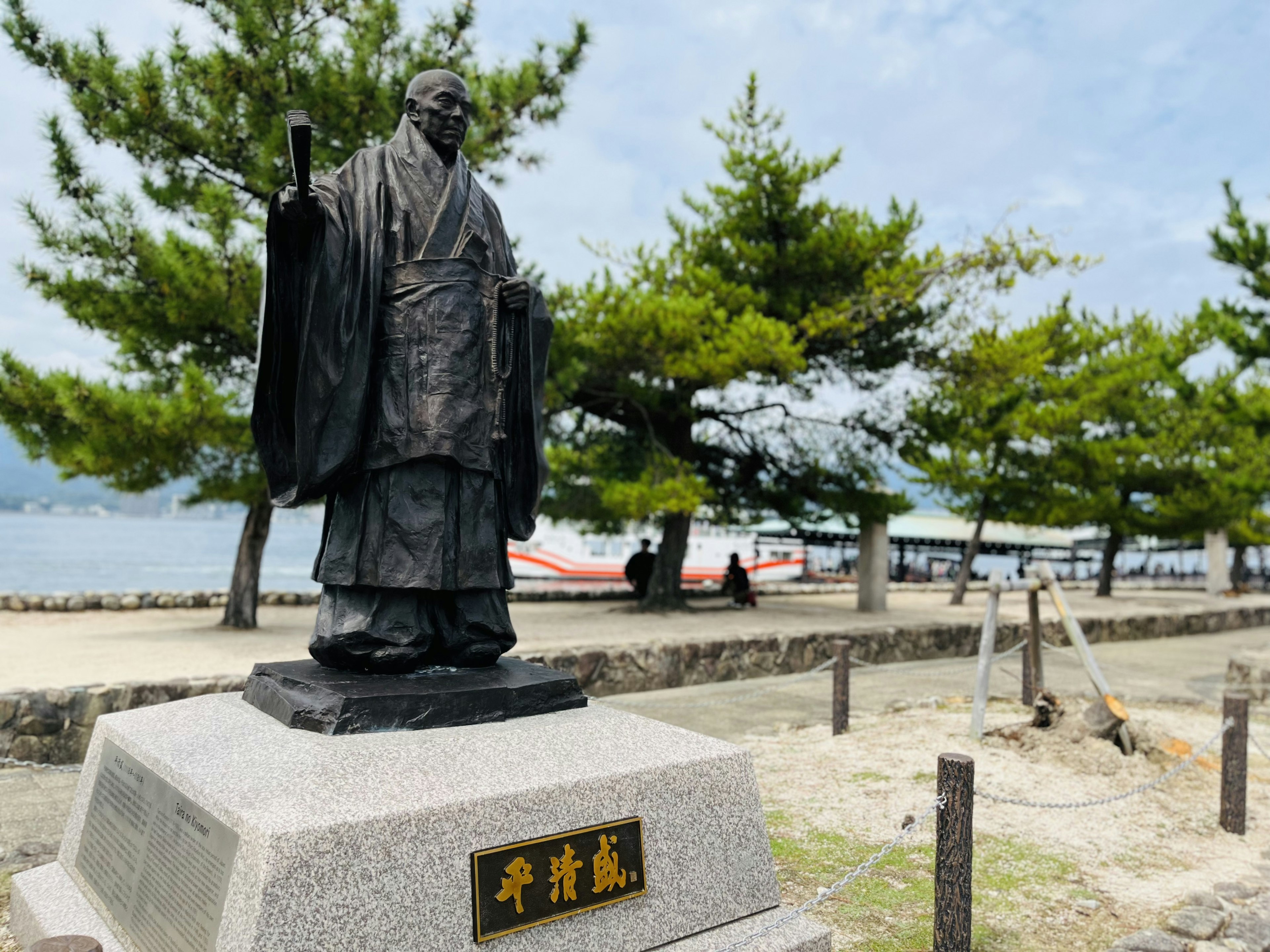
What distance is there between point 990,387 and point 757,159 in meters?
4.72

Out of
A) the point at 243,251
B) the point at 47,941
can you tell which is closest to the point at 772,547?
the point at 243,251

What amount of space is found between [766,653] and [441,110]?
304 inches

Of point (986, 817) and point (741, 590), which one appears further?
point (741, 590)

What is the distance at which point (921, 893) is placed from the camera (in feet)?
11.9

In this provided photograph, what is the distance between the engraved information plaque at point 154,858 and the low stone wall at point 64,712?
282cm

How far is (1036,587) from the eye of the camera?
22.5 ft

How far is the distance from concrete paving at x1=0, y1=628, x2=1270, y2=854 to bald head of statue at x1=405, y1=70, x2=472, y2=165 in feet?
11.1

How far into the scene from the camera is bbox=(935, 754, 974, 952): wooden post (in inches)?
115

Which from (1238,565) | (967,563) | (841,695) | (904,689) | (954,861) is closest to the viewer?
(954,861)

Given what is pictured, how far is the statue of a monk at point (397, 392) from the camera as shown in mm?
3021

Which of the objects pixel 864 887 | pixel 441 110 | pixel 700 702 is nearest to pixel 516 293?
Answer: pixel 441 110

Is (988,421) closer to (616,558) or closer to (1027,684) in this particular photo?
(1027,684)

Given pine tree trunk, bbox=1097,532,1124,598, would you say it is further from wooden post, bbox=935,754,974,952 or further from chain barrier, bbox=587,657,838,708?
wooden post, bbox=935,754,974,952

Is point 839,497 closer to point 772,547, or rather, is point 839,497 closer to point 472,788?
point 472,788
